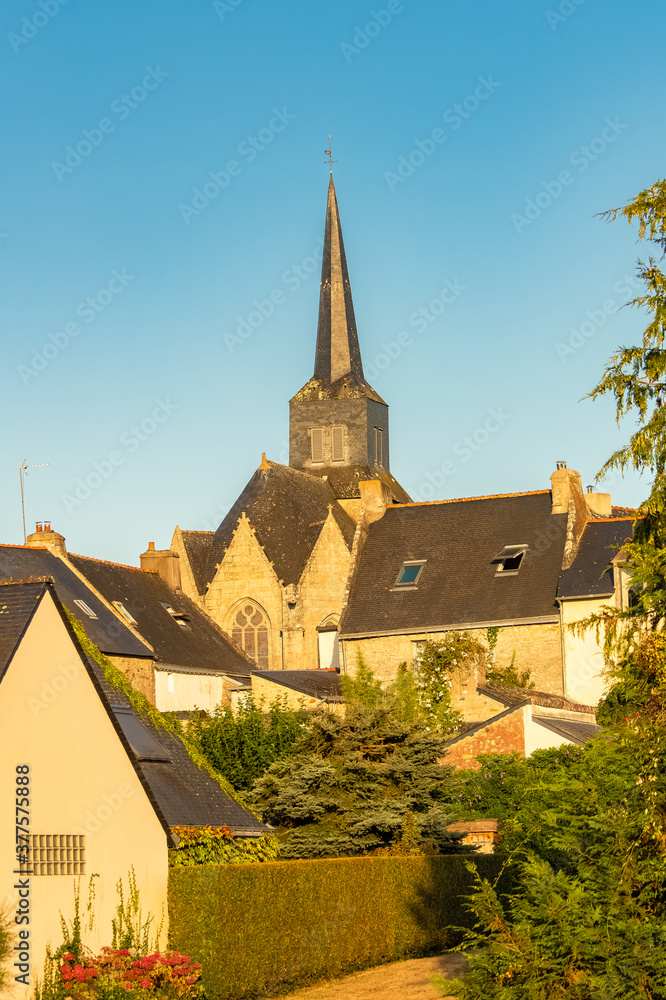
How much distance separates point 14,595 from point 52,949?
12.9 ft

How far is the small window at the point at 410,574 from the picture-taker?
38656 mm

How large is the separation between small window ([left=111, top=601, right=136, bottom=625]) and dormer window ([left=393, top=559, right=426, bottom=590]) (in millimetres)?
7746

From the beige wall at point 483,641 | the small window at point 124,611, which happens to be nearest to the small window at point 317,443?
the beige wall at point 483,641

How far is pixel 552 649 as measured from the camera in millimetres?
35375

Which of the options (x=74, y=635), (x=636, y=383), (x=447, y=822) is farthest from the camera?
(x=447, y=822)

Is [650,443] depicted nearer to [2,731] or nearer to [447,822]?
[2,731]

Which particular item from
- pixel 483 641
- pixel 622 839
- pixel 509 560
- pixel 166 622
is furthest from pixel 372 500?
pixel 622 839

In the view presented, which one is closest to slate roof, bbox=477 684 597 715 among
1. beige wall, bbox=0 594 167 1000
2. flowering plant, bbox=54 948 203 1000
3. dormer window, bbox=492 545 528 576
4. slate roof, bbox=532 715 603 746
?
slate roof, bbox=532 715 603 746

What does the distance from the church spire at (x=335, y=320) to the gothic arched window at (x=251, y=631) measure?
51.5 feet

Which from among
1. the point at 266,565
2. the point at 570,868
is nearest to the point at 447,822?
the point at 570,868

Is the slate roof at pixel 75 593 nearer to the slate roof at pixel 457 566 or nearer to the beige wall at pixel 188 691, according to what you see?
the beige wall at pixel 188 691

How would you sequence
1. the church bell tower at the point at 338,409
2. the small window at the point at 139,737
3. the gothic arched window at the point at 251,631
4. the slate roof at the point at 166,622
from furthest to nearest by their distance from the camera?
the church bell tower at the point at 338,409 → the gothic arched window at the point at 251,631 → the slate roof at the point at 166,622 → the small window at the point at 139,737

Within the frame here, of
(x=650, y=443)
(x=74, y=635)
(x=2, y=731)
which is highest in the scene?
(x=650, y=443)

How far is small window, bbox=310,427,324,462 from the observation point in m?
54.9
